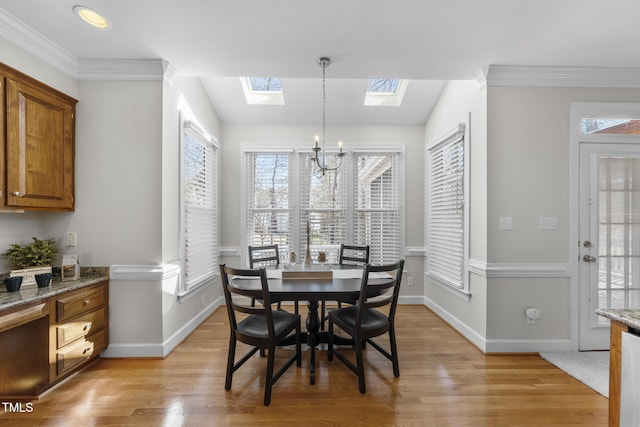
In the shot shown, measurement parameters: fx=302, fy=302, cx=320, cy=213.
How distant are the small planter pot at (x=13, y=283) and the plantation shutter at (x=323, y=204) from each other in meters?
2.86

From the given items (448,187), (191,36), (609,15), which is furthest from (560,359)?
(191,36)

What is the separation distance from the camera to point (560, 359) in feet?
8.85

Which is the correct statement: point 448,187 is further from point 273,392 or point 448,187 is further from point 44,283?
point 44,283

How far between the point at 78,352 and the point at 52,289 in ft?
1.82

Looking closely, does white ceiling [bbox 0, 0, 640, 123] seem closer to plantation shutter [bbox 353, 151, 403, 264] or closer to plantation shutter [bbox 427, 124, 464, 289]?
plantation shutter [bbox 427, 124, 464, 289]

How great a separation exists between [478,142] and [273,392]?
289cm

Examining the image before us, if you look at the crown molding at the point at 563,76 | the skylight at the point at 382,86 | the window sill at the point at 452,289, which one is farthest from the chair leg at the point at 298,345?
the skylight at the point at 382,86

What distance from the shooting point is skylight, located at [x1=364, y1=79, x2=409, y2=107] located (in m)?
4.12

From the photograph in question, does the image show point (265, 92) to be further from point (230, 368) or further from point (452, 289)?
point (452, 289)

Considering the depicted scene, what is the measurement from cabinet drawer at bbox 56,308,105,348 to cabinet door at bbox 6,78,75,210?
928 millimetres

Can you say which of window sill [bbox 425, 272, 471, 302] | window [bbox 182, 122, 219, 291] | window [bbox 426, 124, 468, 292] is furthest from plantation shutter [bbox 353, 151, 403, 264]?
window [bbox 182, 122, 219, 291]

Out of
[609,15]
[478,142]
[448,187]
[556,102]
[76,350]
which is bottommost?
[76,350]

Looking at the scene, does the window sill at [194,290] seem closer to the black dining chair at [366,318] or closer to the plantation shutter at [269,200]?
the plantation shutter at [269,200]

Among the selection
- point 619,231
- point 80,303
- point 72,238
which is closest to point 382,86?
point 619,231
